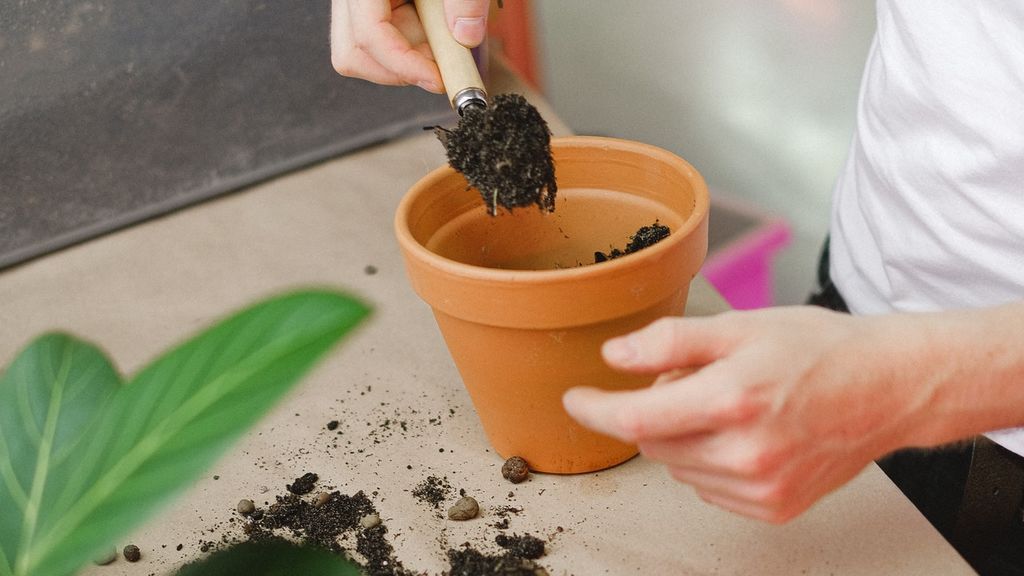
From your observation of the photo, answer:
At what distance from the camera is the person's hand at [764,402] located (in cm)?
50

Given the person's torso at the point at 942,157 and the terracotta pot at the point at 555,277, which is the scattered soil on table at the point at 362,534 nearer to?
the terracotta pot at the point at 555,277

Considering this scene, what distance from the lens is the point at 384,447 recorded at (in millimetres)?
778

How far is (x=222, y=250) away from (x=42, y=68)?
0.94 feet

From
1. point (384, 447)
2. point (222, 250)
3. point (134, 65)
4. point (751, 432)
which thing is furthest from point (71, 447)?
point (134, 65)

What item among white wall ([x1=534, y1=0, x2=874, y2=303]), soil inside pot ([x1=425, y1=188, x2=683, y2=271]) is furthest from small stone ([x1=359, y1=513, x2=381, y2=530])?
white wall ([x1=534, y1=0, x2=874, y2=303])

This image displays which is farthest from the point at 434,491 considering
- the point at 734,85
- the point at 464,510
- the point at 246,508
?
the point at 734,85

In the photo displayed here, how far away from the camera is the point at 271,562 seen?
1.98 ft

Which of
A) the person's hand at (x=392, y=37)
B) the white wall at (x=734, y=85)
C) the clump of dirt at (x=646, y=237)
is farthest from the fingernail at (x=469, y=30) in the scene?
the white wall at (x=734, y=85)

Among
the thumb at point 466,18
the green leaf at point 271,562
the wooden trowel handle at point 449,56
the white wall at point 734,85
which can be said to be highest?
the thumb at point 466,18

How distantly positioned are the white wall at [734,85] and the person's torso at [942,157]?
3.22 feet

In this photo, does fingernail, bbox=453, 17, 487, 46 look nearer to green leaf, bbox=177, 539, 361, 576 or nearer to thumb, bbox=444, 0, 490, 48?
thumb, bbox=444, 0, 490, 48

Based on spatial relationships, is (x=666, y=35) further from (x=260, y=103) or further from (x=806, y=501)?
(x=806, y=501)

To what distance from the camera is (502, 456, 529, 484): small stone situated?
729 millimetres

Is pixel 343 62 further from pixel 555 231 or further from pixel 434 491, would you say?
pixel 434 491
